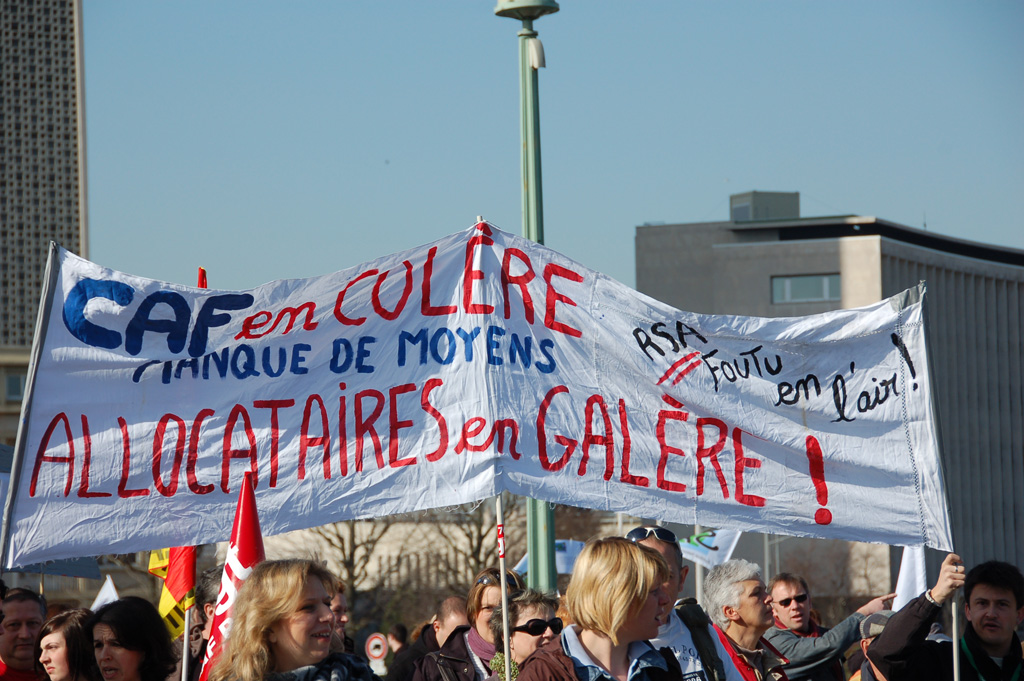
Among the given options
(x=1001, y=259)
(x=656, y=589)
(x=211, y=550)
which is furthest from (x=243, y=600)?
(x=1001, y=259)

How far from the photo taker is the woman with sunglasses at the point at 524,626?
6.04 meters

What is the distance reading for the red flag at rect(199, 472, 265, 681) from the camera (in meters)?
5.02

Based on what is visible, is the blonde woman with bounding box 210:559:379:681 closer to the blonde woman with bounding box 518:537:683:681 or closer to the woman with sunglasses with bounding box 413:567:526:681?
the blonde woman with bounding box 518:537:683:681

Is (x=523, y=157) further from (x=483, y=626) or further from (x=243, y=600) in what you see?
(x=243, y=600)

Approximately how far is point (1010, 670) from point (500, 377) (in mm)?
2452

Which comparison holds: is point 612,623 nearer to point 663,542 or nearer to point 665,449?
point 663,542

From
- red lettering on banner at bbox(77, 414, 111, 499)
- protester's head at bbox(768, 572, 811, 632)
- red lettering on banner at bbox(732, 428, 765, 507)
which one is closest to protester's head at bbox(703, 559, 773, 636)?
red lettering on banner at bbox(732, 428, 765, 507)

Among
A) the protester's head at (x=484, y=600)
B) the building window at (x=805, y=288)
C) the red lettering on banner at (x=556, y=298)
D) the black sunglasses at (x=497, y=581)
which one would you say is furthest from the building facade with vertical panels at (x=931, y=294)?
the red lettering on banner at (x=556, y=298)

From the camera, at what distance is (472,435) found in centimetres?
607

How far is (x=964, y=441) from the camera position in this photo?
245 feet

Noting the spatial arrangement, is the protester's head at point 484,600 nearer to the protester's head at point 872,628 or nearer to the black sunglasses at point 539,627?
the black sunglasses at point 539,627

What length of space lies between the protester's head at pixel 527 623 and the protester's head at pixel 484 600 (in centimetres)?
15

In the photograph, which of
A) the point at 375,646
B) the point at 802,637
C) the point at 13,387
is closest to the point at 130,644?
the point at 802,637

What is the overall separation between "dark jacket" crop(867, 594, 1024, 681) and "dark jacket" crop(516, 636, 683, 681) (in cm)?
147
